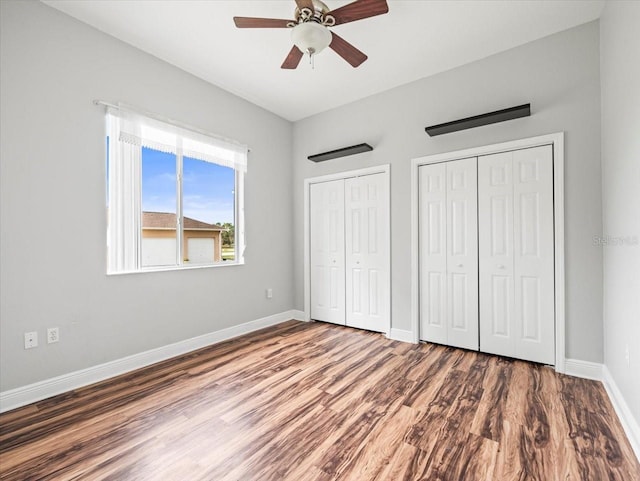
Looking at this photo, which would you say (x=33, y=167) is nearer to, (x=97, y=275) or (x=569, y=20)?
(x=97, y=275)

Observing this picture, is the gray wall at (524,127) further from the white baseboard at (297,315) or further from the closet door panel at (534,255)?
the white baseboard at (297,315)

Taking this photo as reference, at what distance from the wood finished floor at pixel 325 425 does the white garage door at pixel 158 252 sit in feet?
3.35

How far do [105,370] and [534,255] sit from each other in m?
3.96

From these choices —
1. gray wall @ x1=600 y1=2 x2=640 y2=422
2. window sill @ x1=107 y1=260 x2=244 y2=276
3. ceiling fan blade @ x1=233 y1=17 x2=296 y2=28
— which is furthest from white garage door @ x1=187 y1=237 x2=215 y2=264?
gray wall @ x1=600 y1=2 x2=640 y2=422

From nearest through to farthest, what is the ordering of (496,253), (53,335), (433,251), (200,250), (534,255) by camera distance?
(53,335) → (534,255) → (496,253) → (433,251) → (200,250)

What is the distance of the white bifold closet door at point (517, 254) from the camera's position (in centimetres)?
275

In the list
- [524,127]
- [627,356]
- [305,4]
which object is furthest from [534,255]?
[305,4]

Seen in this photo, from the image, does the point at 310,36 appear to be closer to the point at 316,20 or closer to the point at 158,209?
the point at 316,20

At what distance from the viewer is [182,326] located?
10.5ft

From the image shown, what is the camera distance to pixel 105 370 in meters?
2.62

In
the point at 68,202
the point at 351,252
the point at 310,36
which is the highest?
the point at 310,36

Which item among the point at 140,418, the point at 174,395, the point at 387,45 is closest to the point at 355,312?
→ the point at 174,395

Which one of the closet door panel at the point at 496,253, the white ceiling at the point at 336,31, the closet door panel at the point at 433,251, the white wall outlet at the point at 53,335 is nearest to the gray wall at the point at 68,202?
the white wall outlet at the point at 53,335

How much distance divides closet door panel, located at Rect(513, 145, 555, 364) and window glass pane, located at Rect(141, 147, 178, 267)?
344cm
